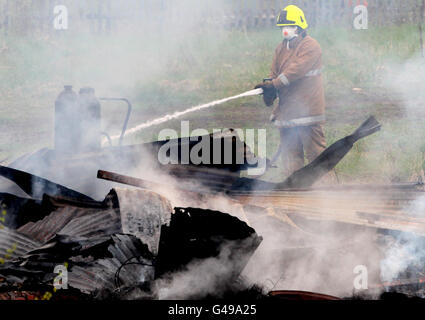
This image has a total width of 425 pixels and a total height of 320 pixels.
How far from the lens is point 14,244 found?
3.71m

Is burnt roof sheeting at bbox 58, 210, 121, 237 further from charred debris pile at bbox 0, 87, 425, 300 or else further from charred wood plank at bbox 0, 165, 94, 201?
charred wood plank at bbox 0, 165, 94, 201

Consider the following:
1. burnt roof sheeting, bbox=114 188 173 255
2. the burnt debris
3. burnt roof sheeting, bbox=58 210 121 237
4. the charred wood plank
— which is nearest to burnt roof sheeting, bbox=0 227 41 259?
the burnt debris

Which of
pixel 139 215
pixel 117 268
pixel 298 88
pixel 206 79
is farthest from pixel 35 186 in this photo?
pixel 206 79

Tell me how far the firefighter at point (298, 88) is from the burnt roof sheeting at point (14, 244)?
376 centimetres

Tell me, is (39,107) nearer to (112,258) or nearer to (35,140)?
(35,140)

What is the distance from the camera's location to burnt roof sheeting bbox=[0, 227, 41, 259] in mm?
3664

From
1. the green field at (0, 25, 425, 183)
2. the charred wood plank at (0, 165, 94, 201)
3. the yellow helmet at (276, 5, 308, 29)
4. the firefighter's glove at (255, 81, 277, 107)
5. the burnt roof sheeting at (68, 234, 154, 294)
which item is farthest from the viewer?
the green field at (0, 25, 425, 183)

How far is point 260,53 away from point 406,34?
11.0 feet

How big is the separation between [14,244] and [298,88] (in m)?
4.12

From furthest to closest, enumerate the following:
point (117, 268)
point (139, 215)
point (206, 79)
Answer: point (206, 79) < point (139, 215) < point (117, 268)

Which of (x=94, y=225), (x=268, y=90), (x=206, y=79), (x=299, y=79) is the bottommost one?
(x=94, y=225)

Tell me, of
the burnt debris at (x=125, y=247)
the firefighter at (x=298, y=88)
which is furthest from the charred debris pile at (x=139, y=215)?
the firefighter at (x=298, y=88)

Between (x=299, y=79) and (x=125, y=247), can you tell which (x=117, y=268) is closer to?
(x=125, y=247)

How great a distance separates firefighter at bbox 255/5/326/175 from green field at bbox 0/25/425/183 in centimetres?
128
